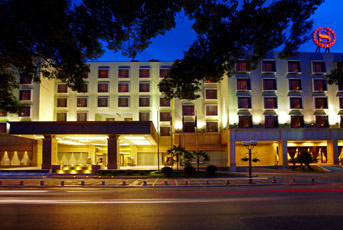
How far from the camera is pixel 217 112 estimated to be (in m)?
49.7

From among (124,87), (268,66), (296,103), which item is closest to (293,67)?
(268,66)

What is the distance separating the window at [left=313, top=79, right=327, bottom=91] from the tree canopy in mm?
39921

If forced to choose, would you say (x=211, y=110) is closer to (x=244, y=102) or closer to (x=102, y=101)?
(x=244, y=102)

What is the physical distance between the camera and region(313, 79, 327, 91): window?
45094 mm

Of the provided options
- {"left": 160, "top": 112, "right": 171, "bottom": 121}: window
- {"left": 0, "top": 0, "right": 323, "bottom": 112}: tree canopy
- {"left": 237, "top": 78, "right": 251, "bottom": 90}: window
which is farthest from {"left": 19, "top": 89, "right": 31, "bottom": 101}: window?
{"left": 0, "top": 0, "right": 323, "bottom": 112}: tree canopy

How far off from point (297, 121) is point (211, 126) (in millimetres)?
13321

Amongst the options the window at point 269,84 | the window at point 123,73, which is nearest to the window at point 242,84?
the window at point 269,84

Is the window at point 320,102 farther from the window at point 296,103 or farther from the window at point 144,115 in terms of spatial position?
the window at point 144,115

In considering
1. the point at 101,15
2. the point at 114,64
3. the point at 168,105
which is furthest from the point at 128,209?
the point at 114,64

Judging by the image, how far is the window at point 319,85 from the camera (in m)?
45.1

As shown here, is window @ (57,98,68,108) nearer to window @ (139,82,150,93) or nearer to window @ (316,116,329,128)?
window @ (139,82,150,93)

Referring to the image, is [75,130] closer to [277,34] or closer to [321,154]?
[277,34]

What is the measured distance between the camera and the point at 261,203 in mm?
12656

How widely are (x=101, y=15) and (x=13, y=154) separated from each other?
45.4m
